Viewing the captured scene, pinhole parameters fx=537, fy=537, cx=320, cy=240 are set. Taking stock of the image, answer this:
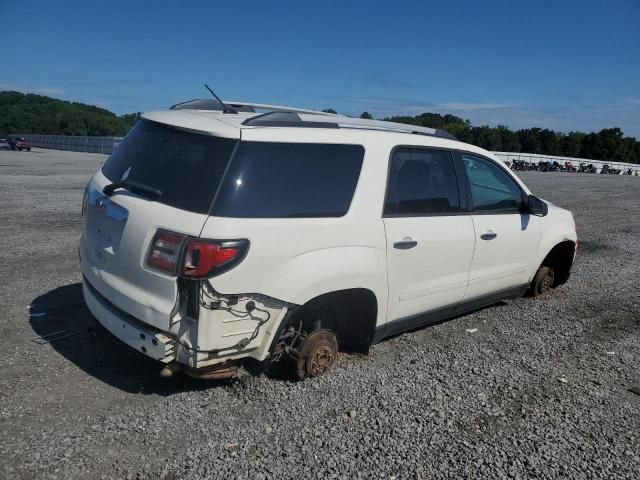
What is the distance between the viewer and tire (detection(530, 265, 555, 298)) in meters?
5.97

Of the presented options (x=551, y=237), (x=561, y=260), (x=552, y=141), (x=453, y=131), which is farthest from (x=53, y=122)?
(x=551, y=237)

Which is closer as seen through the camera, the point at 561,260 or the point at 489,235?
the point at 489,235

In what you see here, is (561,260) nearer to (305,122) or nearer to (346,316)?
(346,316)

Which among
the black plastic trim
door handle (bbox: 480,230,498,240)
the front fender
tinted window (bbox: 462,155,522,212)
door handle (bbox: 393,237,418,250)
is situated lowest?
the black plastic trim

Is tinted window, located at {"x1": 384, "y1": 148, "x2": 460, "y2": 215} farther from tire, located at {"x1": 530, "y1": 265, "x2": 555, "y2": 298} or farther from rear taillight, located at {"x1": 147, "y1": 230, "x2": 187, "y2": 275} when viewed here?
tire, located at {"x1": 530, "y1": 265, "x2": 555, "y2": 298}

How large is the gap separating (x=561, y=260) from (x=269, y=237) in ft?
14.6

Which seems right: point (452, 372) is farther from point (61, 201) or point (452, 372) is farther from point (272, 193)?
point (61, 201)

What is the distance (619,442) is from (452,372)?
122 cm

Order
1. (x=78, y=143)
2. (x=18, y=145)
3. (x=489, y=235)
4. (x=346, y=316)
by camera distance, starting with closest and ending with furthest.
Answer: (x=346, y=316) → (x=489, y=235) → (x=18, y=145) → (x=78, y=143)

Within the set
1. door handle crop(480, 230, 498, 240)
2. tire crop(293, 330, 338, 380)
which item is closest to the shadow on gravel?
tire crop(293, 330, 338, 380)

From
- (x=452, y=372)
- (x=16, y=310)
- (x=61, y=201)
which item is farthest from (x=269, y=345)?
(x=61, y=201)

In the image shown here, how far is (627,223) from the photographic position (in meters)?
13.1

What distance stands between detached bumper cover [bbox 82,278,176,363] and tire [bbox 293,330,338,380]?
945mm

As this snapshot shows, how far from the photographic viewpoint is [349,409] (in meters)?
3.54
